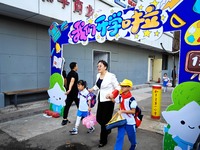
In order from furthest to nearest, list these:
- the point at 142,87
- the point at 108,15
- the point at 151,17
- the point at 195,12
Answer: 1. the point at 142,87
2. the point at 108,15
3. the point at 151,17
4. the point at 195,12

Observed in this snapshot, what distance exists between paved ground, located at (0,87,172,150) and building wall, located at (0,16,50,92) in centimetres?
118

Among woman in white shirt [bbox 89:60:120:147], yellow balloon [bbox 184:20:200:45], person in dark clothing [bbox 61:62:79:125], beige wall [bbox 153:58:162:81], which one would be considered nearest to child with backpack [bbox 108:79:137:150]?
woman in white shirt [bbox 89:60:120:147]

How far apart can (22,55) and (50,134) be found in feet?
11.3

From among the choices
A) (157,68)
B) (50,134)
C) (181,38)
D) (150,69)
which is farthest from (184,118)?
(157,68)

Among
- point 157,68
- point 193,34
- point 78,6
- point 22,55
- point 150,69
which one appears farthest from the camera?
point 157,68

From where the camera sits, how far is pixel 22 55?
6.04 meters

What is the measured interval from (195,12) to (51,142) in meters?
3.58

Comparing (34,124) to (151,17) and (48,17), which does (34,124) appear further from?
(151,17)

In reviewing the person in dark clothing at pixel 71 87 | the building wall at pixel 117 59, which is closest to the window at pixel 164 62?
A: the building wall at pixel 117 59

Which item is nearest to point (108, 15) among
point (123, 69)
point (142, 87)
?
point (123, 69)

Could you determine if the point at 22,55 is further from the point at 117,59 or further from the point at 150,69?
the point at 150,69

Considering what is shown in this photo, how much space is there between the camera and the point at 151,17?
3225 mm

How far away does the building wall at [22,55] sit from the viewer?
5594 millimetres

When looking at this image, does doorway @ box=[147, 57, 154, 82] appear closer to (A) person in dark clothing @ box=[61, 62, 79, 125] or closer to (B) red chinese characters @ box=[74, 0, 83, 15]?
(B) red chinese characters @ box=[74, 0, 83, 15]
